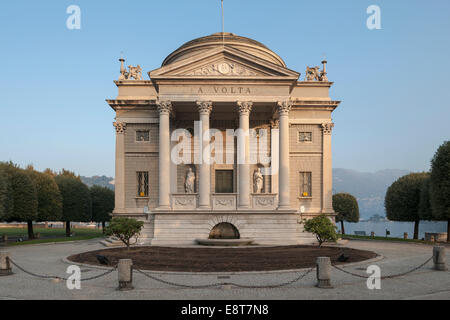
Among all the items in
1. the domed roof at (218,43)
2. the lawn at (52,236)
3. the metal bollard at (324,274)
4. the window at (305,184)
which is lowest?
the lawn at (52,236)

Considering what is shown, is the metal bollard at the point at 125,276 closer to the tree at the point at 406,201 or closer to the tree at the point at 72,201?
the tree at the point at 406,201

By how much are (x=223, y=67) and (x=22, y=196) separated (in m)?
29.1

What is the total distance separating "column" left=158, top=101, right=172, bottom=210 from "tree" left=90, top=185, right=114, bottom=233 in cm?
3852

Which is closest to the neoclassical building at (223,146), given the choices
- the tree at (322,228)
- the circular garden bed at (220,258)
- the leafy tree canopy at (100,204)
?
the circular garden bed at (220,258)

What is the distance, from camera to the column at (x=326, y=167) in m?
38.7

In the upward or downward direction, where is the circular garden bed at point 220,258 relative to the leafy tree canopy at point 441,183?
downward

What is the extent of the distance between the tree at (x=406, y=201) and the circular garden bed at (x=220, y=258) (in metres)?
28.9

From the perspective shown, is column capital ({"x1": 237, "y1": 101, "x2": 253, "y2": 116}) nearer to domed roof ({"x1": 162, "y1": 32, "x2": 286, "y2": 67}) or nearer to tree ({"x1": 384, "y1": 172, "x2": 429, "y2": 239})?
domed roof ({"x1": 162, "y1": 32, "x2": 286, "y2": 67})

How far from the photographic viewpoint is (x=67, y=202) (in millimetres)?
56312

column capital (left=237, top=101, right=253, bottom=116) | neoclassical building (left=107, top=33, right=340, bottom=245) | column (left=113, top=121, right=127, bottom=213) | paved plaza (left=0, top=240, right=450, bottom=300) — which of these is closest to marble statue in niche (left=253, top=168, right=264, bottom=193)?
neoclassical building (left=107, top=33, right=340, bottom=245)

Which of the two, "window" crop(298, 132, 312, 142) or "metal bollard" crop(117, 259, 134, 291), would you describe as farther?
"window" crop(298, 132, 312, 142)

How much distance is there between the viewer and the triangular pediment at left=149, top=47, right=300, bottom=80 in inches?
1312

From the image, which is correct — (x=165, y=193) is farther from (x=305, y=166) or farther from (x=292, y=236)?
(x=305, y=166)

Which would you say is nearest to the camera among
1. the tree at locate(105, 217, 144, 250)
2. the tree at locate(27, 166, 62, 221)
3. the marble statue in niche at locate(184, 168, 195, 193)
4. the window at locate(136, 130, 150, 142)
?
the tree at locate(105, 217, 144, 250)
